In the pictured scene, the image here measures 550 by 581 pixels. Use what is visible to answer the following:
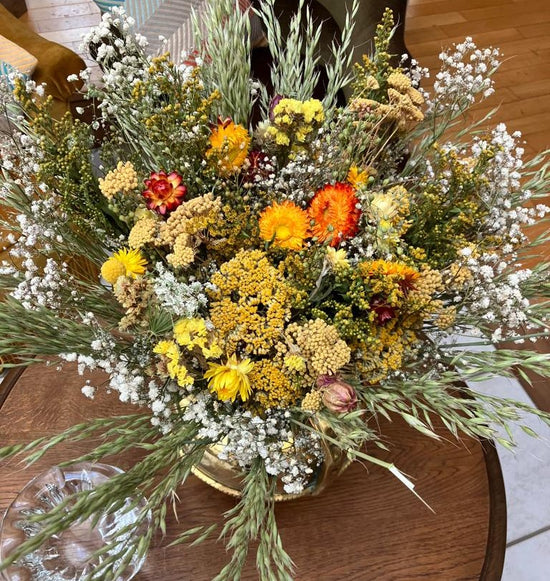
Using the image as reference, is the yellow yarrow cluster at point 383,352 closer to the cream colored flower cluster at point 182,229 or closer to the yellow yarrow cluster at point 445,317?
the yellow yarrow cluster at point 445,317

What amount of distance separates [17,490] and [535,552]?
Result: 1.21m

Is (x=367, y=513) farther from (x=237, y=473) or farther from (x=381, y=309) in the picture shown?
(x=381, y=309)

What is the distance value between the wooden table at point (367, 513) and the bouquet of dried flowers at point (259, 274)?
0.14 m

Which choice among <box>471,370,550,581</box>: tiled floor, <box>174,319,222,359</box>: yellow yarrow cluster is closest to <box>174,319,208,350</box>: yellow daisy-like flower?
<box>174,319,222,359</box>: yellow yarrow cluster

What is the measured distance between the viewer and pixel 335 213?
0.61 meters

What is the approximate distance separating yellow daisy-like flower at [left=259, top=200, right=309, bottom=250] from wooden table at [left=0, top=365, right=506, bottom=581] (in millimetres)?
436

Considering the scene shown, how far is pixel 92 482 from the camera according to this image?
82 cm

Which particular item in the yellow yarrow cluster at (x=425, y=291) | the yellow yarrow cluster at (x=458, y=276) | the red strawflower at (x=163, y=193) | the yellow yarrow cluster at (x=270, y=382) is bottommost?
the yellow yarrow cluster at (x=270, y=382)

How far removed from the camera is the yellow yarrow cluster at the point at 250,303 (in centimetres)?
58

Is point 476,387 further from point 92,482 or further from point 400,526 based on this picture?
point 92,482

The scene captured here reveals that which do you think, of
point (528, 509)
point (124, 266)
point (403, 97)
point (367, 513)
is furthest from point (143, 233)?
point (528, 509)

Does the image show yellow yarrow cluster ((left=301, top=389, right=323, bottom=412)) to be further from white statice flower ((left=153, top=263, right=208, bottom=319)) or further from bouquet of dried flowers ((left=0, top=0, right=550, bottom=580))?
white statice flower ((left=153, top=263, right=208, bottom=319))

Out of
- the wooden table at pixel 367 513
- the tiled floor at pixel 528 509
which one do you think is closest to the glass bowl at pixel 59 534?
the wooden table at pixel 367 513

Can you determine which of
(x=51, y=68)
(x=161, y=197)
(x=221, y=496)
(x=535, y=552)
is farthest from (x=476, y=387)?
(x=51, y=68)
